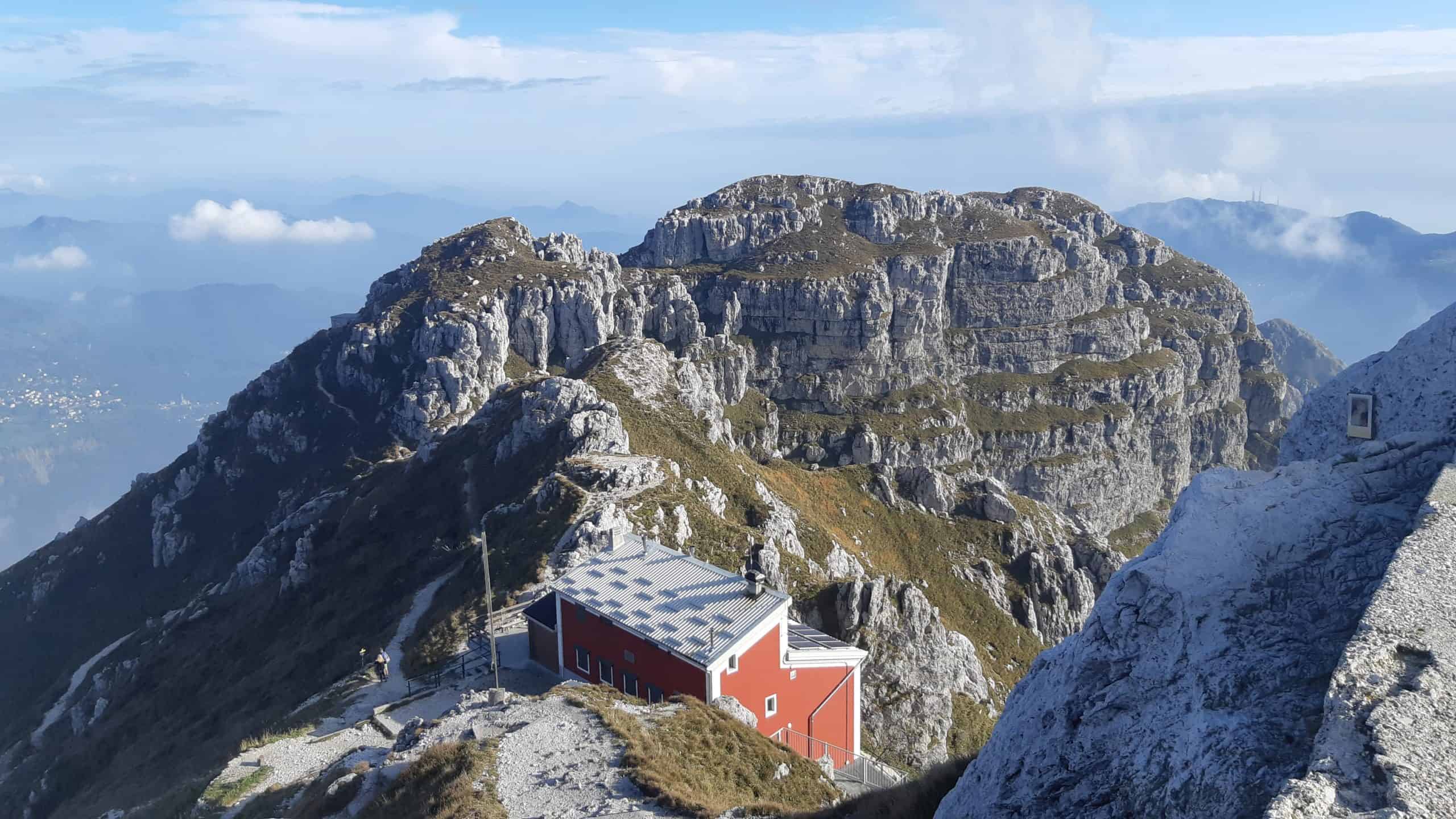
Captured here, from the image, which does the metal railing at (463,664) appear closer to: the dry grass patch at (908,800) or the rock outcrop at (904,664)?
the rock outcrop at (904,664)

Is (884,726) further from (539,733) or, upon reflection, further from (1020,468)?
(1020,468)

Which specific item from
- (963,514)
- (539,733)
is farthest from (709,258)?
(539,733)

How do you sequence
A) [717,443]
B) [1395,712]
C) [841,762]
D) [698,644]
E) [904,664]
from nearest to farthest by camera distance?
[1395,712], [698,644], [841,762], [904,664], [717,443]

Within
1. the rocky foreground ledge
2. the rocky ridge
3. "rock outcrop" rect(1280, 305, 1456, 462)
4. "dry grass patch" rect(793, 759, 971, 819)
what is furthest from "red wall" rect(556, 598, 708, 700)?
the rocky foreground ledge

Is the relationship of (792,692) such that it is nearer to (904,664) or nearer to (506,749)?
(506,749)

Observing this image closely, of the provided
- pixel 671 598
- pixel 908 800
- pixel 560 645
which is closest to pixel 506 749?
pixel 671 598

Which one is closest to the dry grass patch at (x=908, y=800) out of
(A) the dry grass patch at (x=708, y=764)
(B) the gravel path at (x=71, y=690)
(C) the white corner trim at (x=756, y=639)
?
(A) the dry grass patch at (x=708, y=764)
